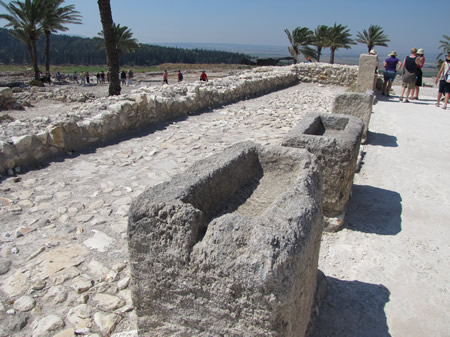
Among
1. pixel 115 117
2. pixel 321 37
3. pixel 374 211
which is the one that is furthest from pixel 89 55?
pixel 374 211

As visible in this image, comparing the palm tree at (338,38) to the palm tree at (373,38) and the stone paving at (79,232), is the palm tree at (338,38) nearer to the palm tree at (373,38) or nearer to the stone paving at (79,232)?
the palm tree at (373,38)

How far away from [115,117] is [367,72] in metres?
8.16

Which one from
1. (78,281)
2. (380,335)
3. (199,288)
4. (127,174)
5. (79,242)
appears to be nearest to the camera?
(199,288)

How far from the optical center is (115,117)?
20.8ft

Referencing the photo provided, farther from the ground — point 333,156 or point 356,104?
point 356,104

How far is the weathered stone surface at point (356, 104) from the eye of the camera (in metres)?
6.91

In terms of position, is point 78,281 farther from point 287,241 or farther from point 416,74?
point 416,74

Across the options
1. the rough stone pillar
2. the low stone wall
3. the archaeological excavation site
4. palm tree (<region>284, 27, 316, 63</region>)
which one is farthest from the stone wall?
palm tree (<region>284, 27, 316, 63</region>)

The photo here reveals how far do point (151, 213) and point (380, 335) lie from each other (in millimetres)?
1952

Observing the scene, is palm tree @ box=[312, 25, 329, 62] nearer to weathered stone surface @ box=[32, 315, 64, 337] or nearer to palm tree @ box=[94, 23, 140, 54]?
palm tree @ box=[94, 23, 140, 54]

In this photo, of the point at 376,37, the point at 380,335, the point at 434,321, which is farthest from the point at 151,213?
the point at 376,37

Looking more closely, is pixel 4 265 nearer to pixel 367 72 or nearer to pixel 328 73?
pixel 367 72

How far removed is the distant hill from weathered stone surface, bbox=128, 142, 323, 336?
7107 centimetres

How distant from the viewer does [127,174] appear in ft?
16.1
